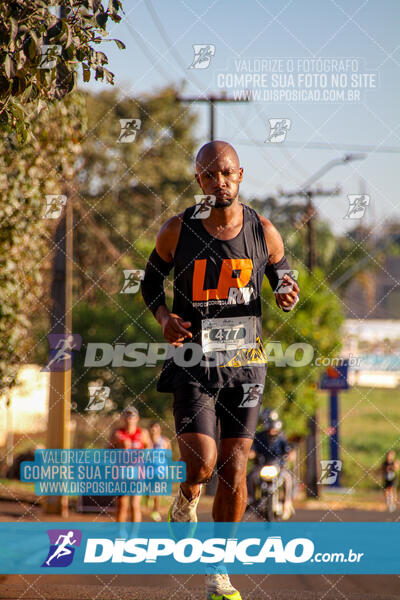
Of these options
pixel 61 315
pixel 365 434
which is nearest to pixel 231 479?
pixel 61 315

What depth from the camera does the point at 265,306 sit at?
57.1ft

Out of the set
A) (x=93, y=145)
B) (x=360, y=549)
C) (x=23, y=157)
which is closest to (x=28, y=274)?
(x=23, y=157)

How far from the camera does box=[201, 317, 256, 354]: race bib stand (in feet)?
12.5

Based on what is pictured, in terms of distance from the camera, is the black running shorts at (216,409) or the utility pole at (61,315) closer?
the black running shorts at (216,409)

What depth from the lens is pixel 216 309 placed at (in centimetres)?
382

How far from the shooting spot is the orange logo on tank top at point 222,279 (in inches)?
150

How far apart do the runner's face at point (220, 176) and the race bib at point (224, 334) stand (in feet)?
1.86

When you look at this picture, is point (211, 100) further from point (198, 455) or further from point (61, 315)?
point (198, 455)

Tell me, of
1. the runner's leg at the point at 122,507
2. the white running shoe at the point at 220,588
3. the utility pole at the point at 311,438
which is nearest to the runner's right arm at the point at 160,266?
the white running shoe at the point at 220,588

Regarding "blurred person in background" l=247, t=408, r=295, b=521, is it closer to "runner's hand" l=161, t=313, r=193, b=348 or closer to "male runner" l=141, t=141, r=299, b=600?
"male runner" l=141, t=141, r=299, b=600

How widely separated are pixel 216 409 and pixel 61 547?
237 centimetres

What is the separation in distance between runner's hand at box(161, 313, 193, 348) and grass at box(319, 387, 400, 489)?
2220cm

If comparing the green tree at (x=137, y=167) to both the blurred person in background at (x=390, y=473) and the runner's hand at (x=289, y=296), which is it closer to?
the blurred person in background at (x=390, y=473)

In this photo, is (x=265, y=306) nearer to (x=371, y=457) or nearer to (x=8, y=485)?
(x=8, y=485)
